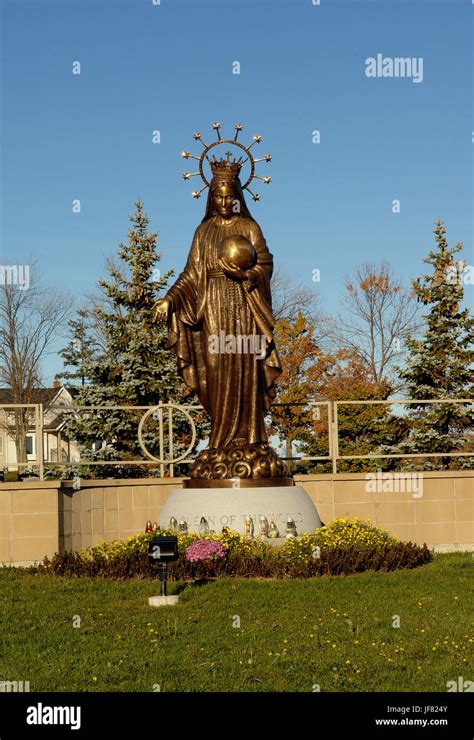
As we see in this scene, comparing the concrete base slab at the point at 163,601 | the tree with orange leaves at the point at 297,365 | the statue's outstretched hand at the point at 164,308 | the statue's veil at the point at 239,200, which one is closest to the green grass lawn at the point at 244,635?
the concrete base slab at the point at 163,601

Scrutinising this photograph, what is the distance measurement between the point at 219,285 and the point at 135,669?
6981 millimetres

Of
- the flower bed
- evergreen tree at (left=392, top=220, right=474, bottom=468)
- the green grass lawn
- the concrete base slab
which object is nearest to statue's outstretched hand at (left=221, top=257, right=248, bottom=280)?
the flower bed

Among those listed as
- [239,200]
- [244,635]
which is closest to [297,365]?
[239,200]

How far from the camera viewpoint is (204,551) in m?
11.3

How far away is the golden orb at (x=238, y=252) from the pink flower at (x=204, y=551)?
3705 millimetres

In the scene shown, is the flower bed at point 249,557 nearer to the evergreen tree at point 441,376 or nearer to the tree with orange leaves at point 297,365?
the evergreen tree at point 441,376

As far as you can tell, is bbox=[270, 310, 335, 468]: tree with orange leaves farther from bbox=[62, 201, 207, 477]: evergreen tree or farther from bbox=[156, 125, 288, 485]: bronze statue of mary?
bbox=[156, 125, 288, 485]: bronze statue of mary

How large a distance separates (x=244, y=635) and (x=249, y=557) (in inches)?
132

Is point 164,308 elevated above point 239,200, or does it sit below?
below

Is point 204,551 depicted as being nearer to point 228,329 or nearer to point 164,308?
point 228,329

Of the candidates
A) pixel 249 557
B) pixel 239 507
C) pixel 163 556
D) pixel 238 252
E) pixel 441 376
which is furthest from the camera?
pixel 441 376

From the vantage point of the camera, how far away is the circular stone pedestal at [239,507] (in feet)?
41.0

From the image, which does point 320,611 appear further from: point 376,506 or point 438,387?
point 438,387
